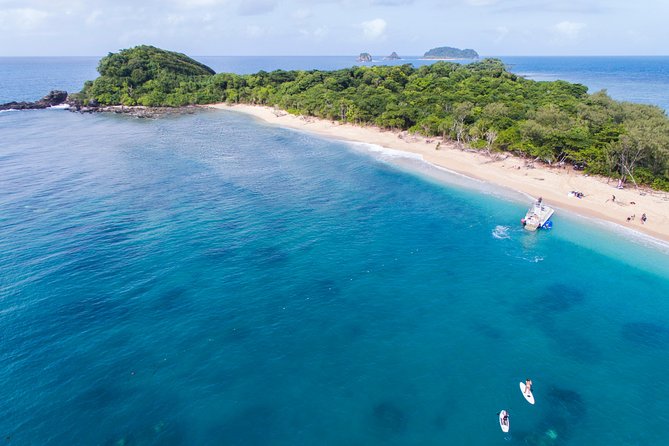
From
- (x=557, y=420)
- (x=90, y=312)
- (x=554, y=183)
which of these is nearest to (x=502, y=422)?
(x=557, y=420)

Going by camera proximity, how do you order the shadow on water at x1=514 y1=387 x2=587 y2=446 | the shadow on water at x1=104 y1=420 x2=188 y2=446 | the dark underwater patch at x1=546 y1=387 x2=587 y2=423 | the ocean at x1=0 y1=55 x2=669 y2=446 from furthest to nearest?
1. the dark underwater patch at x1=546 y1=387 x2=587 y2=423
2. the ocean at x1=0 y1=55 x2=669 y2=446
3. the shadow on water at x1=514 y1=387 x2=587 y2=446
4. the shadow on water at x1=104 y1=420 x2=188 y2=446

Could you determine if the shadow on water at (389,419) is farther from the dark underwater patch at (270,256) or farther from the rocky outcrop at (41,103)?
the rocky outcrop at (41,103)

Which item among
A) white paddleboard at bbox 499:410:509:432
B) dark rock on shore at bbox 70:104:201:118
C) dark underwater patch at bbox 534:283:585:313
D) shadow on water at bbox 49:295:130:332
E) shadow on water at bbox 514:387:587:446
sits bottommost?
shadow on water at bbox 514:387:587:446

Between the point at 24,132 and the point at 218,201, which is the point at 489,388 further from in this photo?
the point at 24,132

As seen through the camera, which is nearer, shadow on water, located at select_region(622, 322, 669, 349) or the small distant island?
shadow on water, located at select_region(622, 322, 669, 349)

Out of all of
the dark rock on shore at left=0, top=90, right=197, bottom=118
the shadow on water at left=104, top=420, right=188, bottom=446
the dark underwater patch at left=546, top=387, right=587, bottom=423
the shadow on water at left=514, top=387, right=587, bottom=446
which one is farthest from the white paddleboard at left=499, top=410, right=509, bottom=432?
the dark rock on shore at left=0, top=90, right=197, bottom=118

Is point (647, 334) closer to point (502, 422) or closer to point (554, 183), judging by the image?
point (502, 422)

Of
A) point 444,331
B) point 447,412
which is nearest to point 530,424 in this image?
point 447,412

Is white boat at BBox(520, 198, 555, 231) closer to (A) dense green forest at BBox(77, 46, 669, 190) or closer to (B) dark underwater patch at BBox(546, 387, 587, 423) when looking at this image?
(A) dense green forest at BBox(77, 46, 669, 190)
